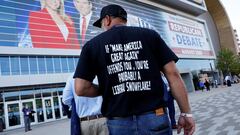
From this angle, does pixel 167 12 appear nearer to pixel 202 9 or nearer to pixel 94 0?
pixel 202 9

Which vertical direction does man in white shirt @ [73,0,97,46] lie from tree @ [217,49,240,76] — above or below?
above

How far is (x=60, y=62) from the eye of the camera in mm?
35875

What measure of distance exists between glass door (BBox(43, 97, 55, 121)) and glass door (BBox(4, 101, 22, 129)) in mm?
2676

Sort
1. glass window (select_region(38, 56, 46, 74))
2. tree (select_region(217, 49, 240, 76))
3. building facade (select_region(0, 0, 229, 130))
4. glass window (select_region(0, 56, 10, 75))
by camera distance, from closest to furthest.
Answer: building facade (select_region(0, 0, 229, 130)) < glass window (select_region(0, 56, 10, 75)) < glass window (select_region(38, 56, 46, 74)) < tree (select_region(217, 49, 240, 76))

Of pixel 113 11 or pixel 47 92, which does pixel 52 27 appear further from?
pixel 113 11

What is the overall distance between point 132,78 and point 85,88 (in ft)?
1.32

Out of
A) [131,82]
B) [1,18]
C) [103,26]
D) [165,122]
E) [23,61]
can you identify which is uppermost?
[1,18]

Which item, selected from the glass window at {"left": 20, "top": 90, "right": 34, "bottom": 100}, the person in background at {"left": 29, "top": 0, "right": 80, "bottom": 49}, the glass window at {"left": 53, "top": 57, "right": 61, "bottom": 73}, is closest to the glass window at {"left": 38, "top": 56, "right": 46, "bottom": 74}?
the person in background at {"left": 29, "top": 0, "right": 80, "bottom": 49}

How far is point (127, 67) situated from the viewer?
2.51 metres

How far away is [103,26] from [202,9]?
279 ft

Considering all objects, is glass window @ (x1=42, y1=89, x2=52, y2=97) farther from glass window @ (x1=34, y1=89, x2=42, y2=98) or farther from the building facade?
glass window @ (x1=34, y1=89, x2=42, y2=98)

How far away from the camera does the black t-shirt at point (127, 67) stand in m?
2.46

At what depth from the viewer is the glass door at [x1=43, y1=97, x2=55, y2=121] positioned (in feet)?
98.7

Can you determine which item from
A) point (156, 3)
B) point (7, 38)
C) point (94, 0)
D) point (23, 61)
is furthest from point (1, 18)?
point (156, 3)
